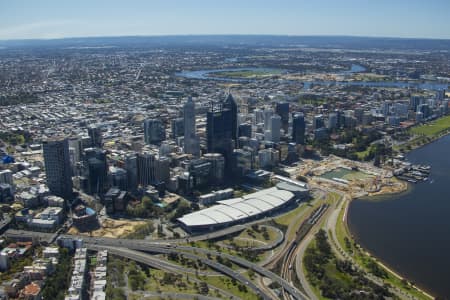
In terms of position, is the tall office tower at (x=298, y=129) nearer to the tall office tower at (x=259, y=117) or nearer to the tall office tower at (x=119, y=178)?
the tall office tower at (x=259, y=117)

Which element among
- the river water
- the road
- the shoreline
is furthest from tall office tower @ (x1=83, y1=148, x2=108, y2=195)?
the river water

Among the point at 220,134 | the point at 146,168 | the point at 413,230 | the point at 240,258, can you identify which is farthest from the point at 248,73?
the point at 240,258

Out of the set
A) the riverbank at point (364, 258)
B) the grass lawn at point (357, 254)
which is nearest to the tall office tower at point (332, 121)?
the grass lawn at point (357, 254)

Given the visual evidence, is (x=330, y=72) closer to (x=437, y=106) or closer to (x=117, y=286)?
(x=437, y=106)

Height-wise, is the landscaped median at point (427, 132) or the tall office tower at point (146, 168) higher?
the tall office tower at point (146, 168)

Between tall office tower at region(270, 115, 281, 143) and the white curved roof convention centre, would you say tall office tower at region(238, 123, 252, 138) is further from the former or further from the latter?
the white curved roof convention centre

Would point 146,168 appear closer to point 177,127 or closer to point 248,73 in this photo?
point 177,127

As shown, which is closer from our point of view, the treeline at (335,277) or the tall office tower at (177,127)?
the treeline at (335,277)
